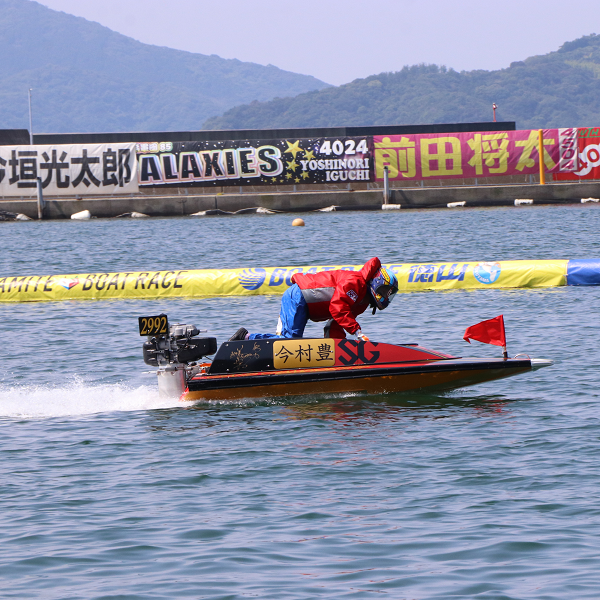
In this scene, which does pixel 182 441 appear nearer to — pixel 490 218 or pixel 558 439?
pixel 558 439

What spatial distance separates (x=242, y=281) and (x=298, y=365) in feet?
32.1

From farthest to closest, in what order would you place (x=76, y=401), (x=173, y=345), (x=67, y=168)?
1. (x=67, y=168)
2. (x=76, y=401)
3. (x=173, y=345)

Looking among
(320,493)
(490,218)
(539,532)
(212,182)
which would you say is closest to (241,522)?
(320,493)

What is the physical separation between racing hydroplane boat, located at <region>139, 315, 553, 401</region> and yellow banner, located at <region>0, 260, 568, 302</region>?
8.99 meters

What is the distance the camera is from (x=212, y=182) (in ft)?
148

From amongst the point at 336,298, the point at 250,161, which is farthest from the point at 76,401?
the point at 250,161

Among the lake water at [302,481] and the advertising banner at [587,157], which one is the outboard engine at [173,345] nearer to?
the lake water at [302,481]

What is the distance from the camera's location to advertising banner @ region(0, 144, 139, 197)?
44312 mm

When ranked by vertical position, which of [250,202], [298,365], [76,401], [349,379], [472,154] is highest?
[472,154]

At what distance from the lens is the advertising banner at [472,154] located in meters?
43.2

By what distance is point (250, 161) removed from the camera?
4469cm

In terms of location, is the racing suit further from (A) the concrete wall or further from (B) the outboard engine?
(A) the concrete wall

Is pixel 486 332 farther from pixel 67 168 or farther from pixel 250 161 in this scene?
pixel 67 168

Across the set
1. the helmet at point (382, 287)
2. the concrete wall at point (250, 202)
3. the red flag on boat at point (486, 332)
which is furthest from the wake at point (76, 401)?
the concrete wall at point (250, 202)
